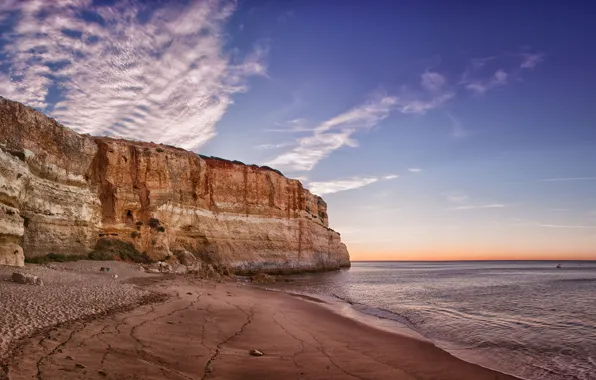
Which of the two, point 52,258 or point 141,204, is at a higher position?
point 141,204

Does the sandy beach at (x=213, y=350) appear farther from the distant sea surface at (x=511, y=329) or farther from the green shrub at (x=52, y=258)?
the green shrub at (x=52, y=258)

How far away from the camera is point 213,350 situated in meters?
7.42

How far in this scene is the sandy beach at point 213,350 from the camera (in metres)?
5.53

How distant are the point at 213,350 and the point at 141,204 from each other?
28.6 metres

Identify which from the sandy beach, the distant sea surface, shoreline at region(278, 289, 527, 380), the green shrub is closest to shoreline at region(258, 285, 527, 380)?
shoreline at region(278, 289, 527, 380)

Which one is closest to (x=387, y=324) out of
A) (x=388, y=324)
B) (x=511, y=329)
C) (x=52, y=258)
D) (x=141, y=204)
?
(x=388, y=324)

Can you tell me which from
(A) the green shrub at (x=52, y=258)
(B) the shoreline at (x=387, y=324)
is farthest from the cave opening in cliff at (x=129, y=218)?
(B) the shoreline at (x=387, y=324)

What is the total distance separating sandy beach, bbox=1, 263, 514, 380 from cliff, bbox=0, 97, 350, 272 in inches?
453

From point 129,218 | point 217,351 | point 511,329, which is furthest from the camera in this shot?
point 129,218

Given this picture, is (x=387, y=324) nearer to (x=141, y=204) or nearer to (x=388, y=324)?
(x=388, y=324)

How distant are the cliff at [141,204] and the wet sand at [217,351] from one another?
11930 mm

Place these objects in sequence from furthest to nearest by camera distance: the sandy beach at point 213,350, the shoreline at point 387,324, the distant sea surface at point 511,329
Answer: the shoreline at point 387,324, the distant sea surface at point 511,329, the sandy beach at point 213,350

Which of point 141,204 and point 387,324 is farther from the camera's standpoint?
point 141,204

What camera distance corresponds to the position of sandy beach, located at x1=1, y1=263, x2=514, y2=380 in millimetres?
5527
